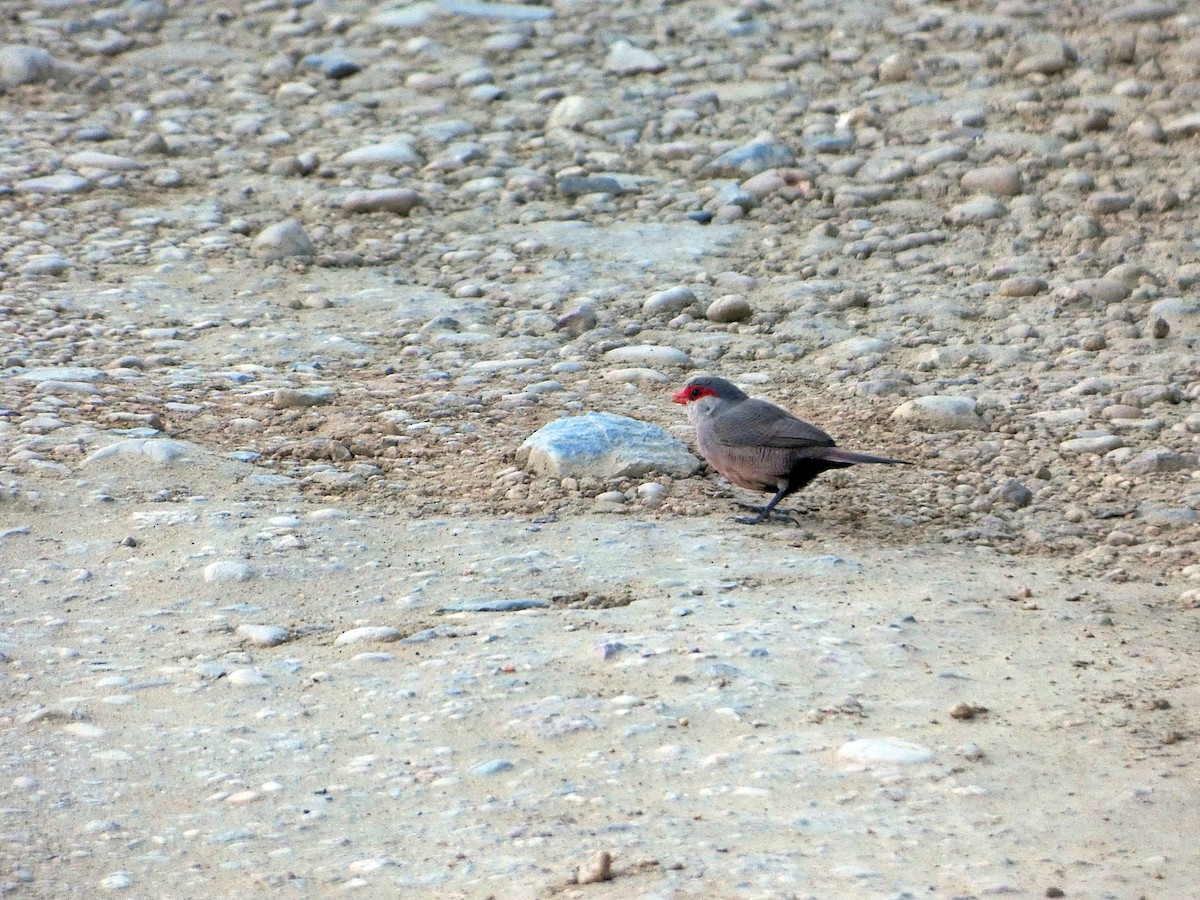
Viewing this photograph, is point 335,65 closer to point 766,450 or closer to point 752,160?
point 752,160

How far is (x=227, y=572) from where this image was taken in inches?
172

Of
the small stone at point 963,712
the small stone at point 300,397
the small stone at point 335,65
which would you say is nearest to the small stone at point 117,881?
the small stone at point 963,712

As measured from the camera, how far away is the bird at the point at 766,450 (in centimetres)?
486

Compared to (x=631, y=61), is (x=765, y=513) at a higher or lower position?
lower

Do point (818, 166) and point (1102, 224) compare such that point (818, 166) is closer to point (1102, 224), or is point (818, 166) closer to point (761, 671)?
point (1102, 224)

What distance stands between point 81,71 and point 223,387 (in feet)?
14.4

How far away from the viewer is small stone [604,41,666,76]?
938 cm

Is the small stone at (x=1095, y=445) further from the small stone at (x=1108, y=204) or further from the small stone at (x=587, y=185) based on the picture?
the small stone at (x=587, y=185)

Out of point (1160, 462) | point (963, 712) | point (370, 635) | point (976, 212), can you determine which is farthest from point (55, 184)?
point (963, 712)

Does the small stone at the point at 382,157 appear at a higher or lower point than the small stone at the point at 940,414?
higher

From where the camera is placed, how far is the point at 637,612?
4191mm

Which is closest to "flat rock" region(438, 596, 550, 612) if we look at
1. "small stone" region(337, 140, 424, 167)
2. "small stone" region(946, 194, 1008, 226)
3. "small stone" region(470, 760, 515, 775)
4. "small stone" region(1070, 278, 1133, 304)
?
"small stone" region(470, 760, 515, 775)

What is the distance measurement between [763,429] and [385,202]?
3514 mm

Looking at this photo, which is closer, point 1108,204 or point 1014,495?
point 1014,495
